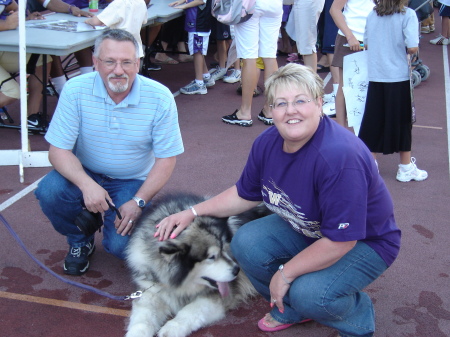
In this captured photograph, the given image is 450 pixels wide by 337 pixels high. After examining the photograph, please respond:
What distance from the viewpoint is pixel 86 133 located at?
3.13 m

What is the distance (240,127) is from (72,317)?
3.80m

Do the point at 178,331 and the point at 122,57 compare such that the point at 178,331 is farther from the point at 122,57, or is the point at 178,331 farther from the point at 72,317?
the point at 122,57

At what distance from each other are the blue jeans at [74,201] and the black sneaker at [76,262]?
4cm

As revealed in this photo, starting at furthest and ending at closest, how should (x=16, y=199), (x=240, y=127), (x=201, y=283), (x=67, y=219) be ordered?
(x=240, y=127)
(x=16, y=199)
(x=67, y=219)
(x=201, y=283)

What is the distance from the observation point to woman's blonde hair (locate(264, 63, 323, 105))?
231 cm

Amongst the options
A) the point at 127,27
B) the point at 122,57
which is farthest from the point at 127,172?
the point at 127,27

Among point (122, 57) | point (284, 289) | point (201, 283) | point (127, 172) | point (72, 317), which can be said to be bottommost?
point (72, 317)

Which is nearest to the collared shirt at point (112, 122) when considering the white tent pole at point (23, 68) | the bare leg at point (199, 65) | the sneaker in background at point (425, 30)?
the white tent pole at point (23, 68)

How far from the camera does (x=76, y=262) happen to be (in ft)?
10.6

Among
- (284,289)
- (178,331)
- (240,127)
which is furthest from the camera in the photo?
(240,127)

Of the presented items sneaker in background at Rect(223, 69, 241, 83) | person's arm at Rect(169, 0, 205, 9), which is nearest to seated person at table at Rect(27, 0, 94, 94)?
person's arm at Rect(169, 0, 205, 9)

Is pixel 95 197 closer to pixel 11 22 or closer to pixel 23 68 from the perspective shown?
pixel 23 68

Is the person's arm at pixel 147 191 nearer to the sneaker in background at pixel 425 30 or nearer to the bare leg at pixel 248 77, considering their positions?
the bare leg at pixel 248 77

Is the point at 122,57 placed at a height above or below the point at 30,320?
above
